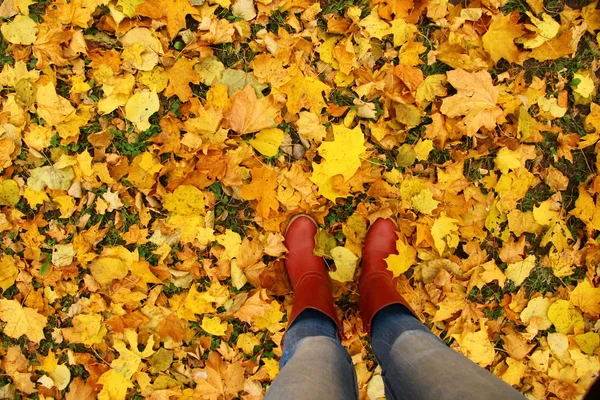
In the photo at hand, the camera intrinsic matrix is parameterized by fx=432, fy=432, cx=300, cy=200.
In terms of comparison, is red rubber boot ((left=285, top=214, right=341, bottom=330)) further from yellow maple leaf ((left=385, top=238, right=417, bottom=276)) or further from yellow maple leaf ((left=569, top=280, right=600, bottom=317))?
yellow maple leaf ((left=569, top=280, right=600, bottom=317))

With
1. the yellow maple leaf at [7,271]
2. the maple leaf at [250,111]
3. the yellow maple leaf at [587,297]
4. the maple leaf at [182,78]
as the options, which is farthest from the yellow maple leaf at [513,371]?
the yellow maple leaf at [7,271]

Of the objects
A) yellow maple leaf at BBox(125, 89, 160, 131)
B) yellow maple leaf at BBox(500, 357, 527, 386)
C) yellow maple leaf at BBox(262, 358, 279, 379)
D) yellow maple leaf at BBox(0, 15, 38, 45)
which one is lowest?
yellow maple leaf at BBox(500, 357, 527, 386)

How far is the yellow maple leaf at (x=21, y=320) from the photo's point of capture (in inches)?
84.3

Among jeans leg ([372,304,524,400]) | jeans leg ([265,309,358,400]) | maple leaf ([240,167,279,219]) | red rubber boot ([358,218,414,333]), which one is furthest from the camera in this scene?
maple leaf ([240,167,279,219])

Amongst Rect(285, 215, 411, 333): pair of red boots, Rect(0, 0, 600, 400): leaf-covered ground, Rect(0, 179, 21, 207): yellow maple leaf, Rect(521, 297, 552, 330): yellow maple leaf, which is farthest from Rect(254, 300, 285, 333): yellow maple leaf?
Rect(0, 179, 21, 207): yellow maple leaf

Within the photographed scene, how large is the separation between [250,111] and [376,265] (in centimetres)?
95

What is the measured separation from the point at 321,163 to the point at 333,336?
0.79m

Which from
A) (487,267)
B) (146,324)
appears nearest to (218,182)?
(146,324)

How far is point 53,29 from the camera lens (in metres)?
2.03

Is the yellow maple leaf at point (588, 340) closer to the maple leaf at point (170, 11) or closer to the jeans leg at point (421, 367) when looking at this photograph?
the jeans leg at point (421, 367)

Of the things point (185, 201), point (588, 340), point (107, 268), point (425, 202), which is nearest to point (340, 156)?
point (425, 202)

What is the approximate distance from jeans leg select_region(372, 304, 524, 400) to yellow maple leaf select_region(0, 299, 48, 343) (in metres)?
1.64

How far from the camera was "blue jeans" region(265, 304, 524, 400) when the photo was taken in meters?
1.20

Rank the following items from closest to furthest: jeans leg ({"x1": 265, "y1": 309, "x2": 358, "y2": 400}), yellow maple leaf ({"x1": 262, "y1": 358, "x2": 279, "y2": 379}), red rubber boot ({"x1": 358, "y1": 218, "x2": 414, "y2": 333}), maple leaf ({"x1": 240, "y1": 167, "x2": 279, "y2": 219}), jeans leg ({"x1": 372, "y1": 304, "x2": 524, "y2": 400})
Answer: jeans leg ({"x1": 372, "y1": 304, "x2": 524, "y2": 400}) → jeans leg ({"x1": 265, "y1": 309, "x2": 358, "y2": 400}) → red rubber boot ({"x1": 358, "y1": 218, "x2": 414, "y2": 333}) → maple leaf ({"x1": 240, "y1": 167, "x2": 279, "y2": 219}) → yellow maple leaf ({"x1": 262, "y1": 358, "x2": 279, "y2": 379})
